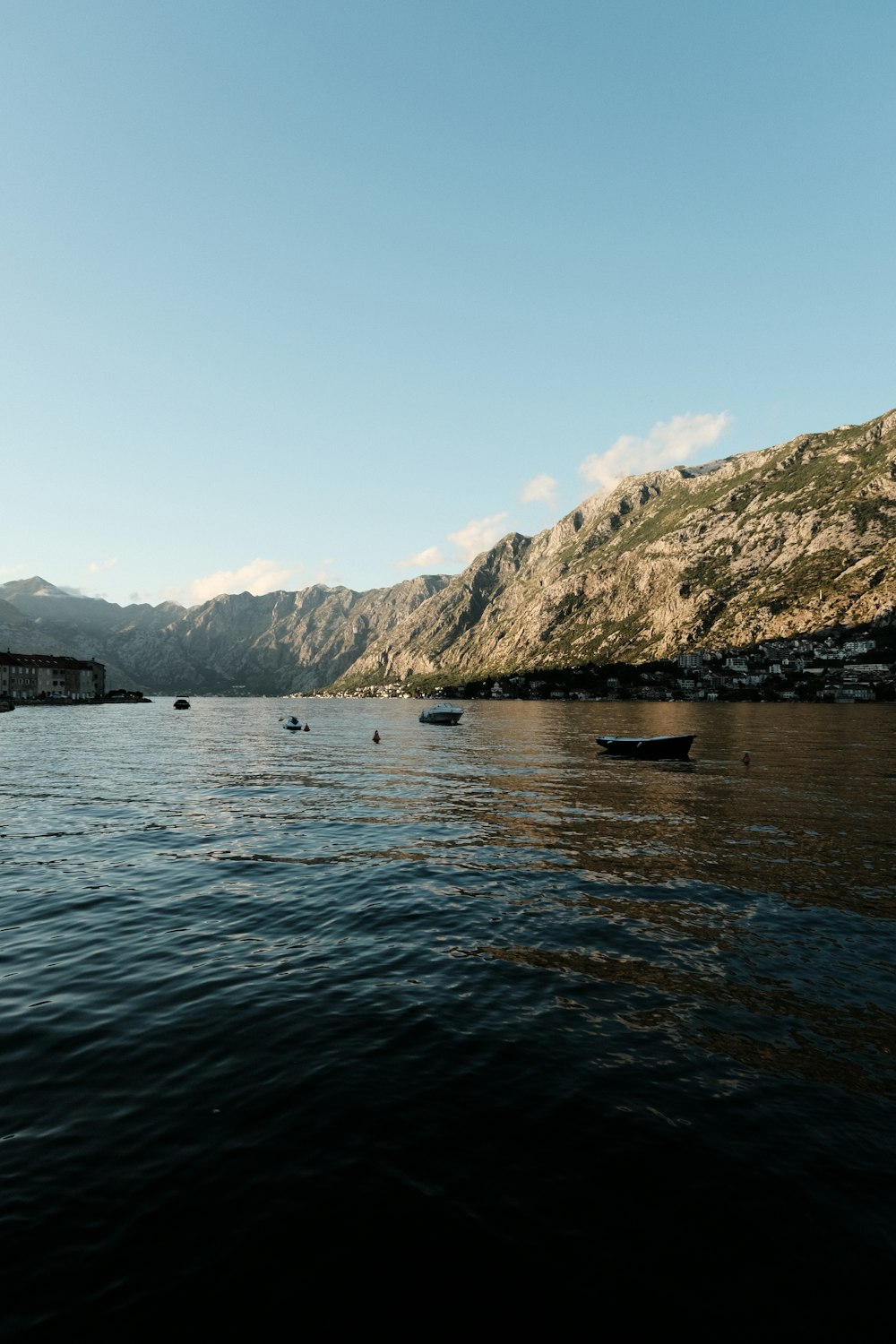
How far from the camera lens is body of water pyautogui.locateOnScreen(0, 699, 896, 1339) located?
751 cm

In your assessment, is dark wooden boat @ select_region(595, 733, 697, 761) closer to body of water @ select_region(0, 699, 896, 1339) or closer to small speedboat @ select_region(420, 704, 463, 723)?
body of water @ select_region(0, 699, 896, 1339)

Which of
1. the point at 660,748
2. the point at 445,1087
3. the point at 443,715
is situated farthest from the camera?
the point at 443,715

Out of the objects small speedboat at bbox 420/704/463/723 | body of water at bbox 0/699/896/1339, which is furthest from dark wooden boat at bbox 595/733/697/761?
small speedboat at bbox 420/704/463/723

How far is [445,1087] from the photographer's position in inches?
456

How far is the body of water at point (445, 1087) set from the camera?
7508 mm

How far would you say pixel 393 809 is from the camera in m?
42.8

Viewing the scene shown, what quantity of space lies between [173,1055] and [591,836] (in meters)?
25.2

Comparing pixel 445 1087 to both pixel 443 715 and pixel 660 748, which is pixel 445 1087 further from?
pixel 443 715

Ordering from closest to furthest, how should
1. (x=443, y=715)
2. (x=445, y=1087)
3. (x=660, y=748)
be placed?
(x=445, y=1087) < (x=660, y=748) < (x=443, y=715)

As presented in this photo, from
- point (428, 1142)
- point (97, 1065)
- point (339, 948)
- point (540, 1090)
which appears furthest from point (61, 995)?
point (540, 1090)

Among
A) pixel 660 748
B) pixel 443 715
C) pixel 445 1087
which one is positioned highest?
pixel 445 1087

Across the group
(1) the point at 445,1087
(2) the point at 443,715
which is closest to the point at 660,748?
(1) the point at 445,1087

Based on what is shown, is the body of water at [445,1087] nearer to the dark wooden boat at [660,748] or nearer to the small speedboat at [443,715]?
the dark wooden boat at [660,748]

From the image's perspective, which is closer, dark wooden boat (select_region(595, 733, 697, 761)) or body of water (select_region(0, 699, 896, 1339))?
body of water (select_region(0, 699, 896, 1339))
